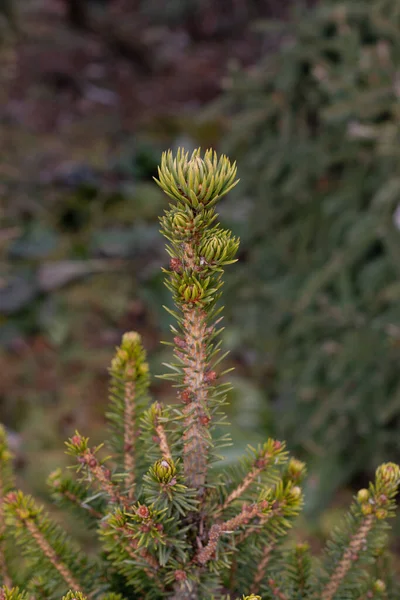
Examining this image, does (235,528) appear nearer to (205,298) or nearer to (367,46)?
(205,298)

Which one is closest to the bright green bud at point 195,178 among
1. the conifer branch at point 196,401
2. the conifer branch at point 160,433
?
the conifer branch at point 196,401

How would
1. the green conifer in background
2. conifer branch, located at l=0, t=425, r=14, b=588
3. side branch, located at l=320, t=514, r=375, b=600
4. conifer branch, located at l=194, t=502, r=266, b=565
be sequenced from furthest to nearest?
the green conifer in background
conifer branch, located at l=0, t=425, r=14, b=588
side branch, located at l=320, t=514, r=375, b=600
conifer branch, located at l=194, t=502, r=266, b=565

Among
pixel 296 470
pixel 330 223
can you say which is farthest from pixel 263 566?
pixel 330 223

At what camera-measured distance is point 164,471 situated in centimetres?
83

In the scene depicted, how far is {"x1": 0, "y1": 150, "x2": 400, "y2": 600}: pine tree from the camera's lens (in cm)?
78

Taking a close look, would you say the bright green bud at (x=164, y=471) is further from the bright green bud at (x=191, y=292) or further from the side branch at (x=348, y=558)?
the side branch at (x=348, y=558)

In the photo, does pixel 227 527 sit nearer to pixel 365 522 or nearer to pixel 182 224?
pixel 365 522

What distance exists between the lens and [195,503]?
35.4 inches

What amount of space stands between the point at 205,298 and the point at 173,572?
0.40 meters

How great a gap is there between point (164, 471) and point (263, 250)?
2800 millimetres

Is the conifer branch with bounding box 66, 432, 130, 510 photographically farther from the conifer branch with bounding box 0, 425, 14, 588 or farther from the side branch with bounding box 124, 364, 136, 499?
the conifer branch with bounding box 0, 425, 14, 588

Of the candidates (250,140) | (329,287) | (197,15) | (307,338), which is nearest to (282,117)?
(250,140)

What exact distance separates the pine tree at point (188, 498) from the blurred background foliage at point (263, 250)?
1844 millimetres

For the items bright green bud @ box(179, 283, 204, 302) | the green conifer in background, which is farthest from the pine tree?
the green conifer in background
